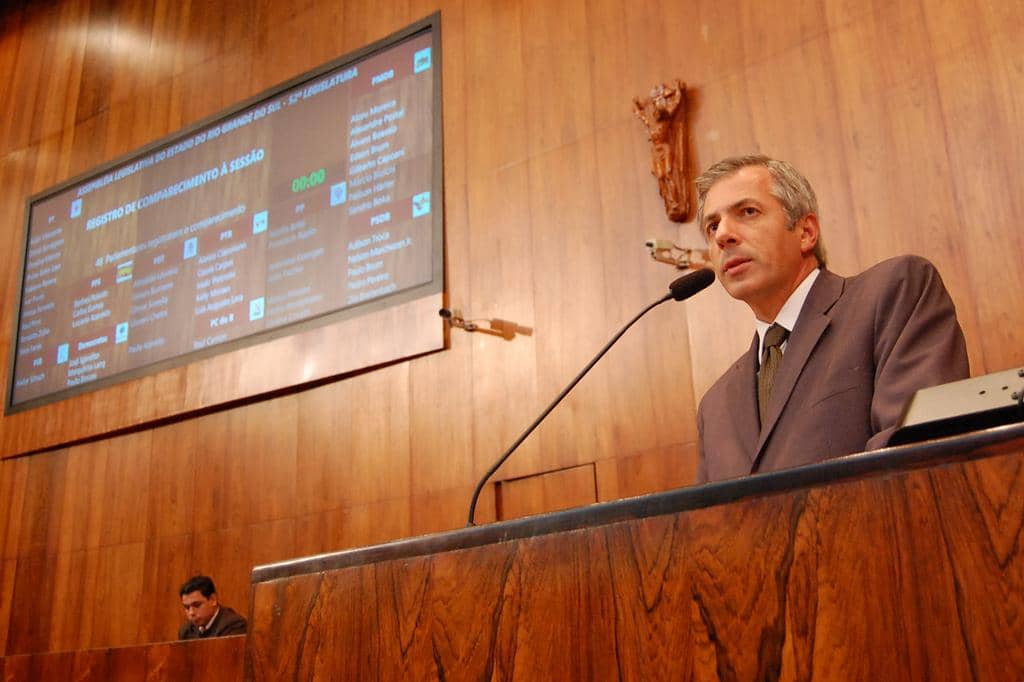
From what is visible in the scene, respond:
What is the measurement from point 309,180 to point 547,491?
234 cm

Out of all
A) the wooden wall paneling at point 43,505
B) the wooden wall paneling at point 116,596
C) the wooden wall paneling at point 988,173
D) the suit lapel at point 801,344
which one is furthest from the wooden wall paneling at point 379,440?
the suit lapel at point 801,344

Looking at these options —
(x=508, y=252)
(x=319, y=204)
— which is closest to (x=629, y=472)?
(x=508, y=252)

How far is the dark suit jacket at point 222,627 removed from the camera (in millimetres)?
5211

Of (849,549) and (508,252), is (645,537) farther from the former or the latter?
(508,252)

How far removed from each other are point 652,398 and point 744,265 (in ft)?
6.66

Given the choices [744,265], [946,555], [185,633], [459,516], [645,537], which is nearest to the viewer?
[946,555]

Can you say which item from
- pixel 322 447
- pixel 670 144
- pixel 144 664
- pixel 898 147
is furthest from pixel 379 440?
pixel 898 147

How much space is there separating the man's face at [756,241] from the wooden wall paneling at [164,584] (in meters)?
4.00

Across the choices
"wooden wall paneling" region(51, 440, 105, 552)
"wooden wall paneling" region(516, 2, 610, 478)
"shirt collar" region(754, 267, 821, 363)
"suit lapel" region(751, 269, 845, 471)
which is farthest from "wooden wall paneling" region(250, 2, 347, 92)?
"suit lapel" region(751, 269, 845, 471)

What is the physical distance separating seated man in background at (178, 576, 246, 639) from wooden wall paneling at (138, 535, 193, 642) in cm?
32

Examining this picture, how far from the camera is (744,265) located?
2516 mm

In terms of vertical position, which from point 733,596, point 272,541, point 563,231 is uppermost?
point 563,231

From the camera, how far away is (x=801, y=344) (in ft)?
7.57

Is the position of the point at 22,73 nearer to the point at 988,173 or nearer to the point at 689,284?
the point at 988,173
